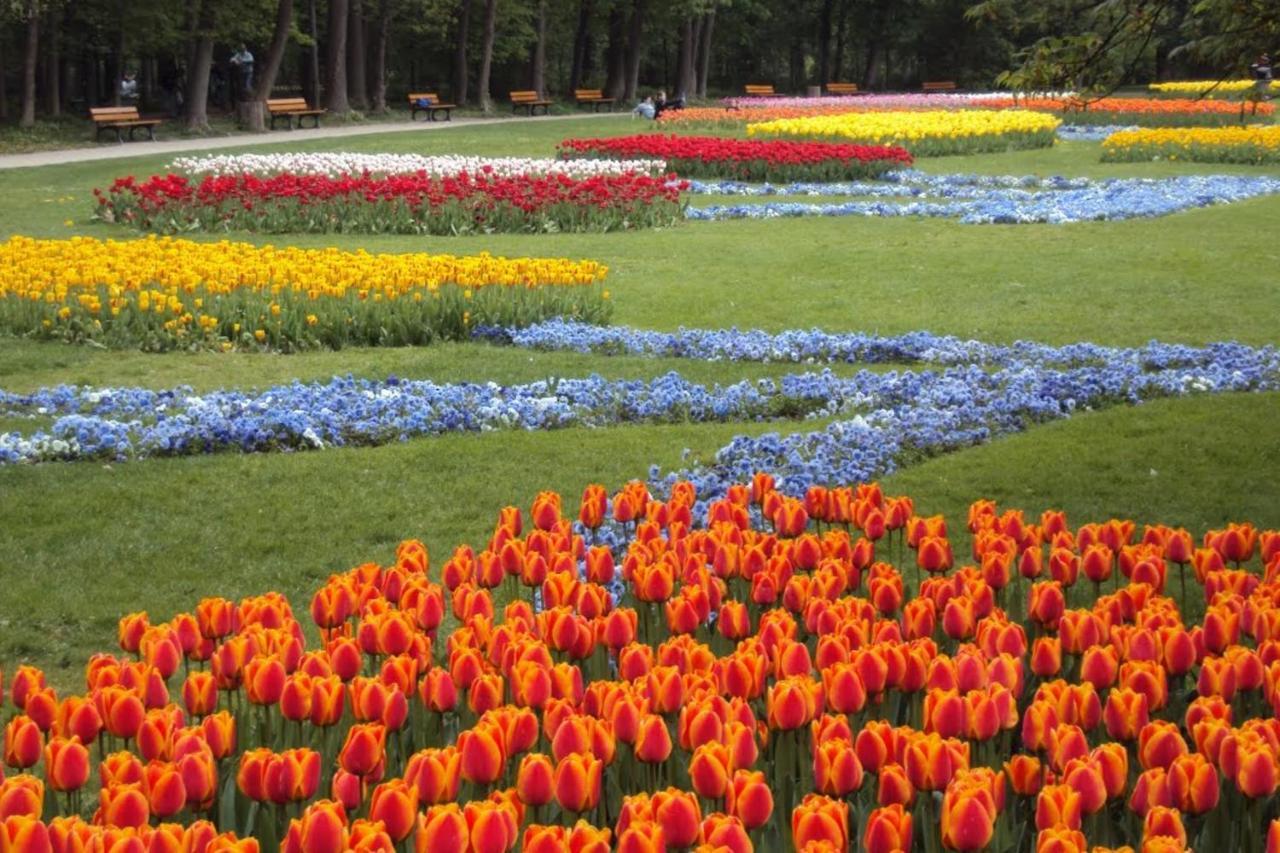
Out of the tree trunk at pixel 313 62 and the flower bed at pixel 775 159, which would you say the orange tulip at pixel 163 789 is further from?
the tree trunk at pixel 313 62

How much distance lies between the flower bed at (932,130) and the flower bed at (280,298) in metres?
19.9

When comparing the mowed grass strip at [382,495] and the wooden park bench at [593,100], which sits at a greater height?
the wooden park bench at [593,100]

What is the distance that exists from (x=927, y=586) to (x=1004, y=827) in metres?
1.40

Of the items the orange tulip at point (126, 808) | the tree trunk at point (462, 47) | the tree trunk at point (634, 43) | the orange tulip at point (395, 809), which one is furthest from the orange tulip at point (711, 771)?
the tree trunk at point (634, 43)

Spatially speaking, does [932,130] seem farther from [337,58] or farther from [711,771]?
[711,771]

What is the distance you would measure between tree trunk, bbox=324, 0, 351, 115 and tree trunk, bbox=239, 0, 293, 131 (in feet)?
4.76

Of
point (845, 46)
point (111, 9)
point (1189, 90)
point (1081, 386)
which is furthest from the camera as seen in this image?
point (845, 46)

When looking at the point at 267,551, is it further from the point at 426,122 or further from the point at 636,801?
the point at 426,122

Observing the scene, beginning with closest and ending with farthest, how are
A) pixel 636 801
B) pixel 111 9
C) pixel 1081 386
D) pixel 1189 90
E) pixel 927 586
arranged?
pixel 636 801 < pixel 927 586 < pixel 1081 386 < pixel 111 9 < pixel 1189 90

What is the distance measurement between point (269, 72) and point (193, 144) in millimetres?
4005

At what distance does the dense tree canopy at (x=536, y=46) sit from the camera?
746 cm

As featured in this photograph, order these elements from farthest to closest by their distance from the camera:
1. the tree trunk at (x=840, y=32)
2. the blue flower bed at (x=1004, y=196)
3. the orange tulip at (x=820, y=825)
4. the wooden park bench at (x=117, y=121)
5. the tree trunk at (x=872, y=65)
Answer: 1. the tree trunk at (x=840, y=32)
2. the tree trunk at (x=872, y=65)
3. the wooden park bench at (x=117, y=121)
4. the blue flower bed at (x=1004, y=196)
5. the orange tulip at (x=820, y=825)

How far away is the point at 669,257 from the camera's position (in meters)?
17.5

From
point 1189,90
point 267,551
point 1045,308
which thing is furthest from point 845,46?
point 267,551
